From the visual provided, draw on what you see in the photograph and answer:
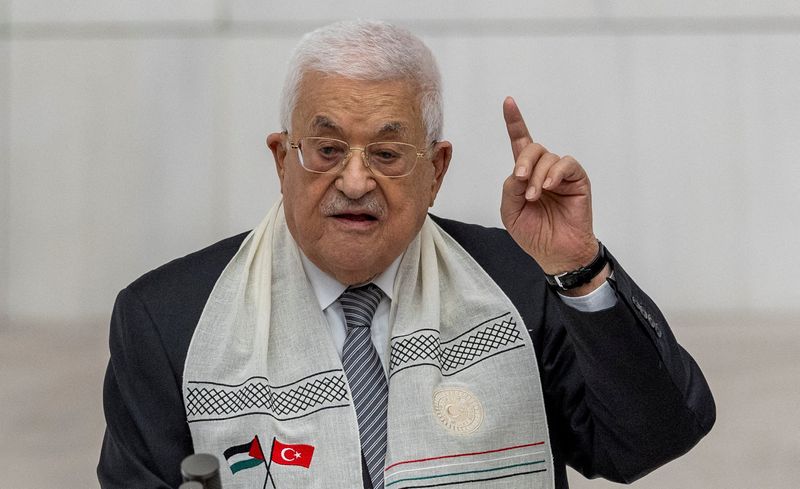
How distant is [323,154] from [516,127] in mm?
373

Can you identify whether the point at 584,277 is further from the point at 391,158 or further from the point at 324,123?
the point at 324,123

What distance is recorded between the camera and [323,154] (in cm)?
224

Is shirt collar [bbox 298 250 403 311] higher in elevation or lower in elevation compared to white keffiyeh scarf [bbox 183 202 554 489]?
higher

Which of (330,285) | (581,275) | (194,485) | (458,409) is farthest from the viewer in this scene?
(330,285)

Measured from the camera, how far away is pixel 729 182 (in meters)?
4.75

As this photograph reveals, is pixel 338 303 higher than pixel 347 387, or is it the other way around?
pixel 338 303

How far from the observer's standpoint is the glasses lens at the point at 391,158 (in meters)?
2.24

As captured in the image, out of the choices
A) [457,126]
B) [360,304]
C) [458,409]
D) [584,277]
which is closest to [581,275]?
[584,277]

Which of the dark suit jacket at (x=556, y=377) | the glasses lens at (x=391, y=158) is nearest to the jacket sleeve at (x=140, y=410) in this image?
the dark suit jacket at (x=556, y=377)

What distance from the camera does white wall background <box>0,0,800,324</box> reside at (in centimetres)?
467

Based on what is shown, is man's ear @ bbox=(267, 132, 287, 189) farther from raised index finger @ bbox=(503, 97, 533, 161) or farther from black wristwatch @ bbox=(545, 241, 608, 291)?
black wristwatch @ bbox=(545, 241, 608, 291)

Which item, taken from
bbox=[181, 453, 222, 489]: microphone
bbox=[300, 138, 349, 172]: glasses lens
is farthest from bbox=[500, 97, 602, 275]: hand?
bbox=[181, 453, 222, 489]: microphone

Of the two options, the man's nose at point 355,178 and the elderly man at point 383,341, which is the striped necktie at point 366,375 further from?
the man's nose at point 355,178

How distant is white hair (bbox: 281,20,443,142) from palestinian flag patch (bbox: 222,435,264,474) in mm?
642
